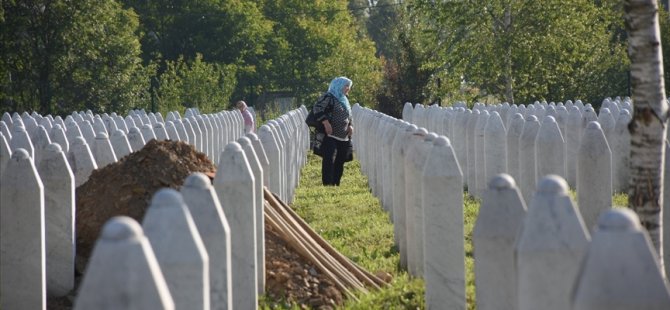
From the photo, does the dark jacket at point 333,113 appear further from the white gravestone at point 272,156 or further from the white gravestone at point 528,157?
the white gravestone at point 528,157

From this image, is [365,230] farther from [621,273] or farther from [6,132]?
[621,273]

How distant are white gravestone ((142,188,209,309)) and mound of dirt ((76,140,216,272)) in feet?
12.9

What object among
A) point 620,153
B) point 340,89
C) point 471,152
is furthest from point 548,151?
point 340,89

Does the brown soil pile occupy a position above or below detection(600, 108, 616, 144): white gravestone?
below

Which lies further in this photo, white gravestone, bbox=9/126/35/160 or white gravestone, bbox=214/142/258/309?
white gravestone, bbox=9/126/35/160

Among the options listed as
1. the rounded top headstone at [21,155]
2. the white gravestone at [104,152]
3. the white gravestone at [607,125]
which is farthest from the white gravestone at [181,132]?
the rounded top headstone at [21,155]

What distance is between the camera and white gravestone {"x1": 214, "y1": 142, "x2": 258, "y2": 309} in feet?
23.7

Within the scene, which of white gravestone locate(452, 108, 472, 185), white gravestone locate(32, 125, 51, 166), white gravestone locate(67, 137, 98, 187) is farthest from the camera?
white gravestone locate(452, 108, 472, 185)

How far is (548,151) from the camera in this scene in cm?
1244

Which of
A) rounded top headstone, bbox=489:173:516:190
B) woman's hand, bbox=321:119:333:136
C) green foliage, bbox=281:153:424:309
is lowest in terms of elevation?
green foliage, bbox=281:153:424:309

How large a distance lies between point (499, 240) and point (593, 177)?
3.90m

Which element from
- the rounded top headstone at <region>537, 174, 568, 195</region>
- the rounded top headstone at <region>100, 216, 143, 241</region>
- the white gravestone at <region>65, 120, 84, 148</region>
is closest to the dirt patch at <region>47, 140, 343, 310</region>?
the rounded top headstone at <region>537, 174, 568, 195</region>

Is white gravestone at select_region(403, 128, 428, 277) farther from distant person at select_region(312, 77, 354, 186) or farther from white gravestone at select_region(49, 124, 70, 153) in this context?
distant person at select_region(312, 77, 354, 186)

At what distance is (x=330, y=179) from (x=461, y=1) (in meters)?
16.2
